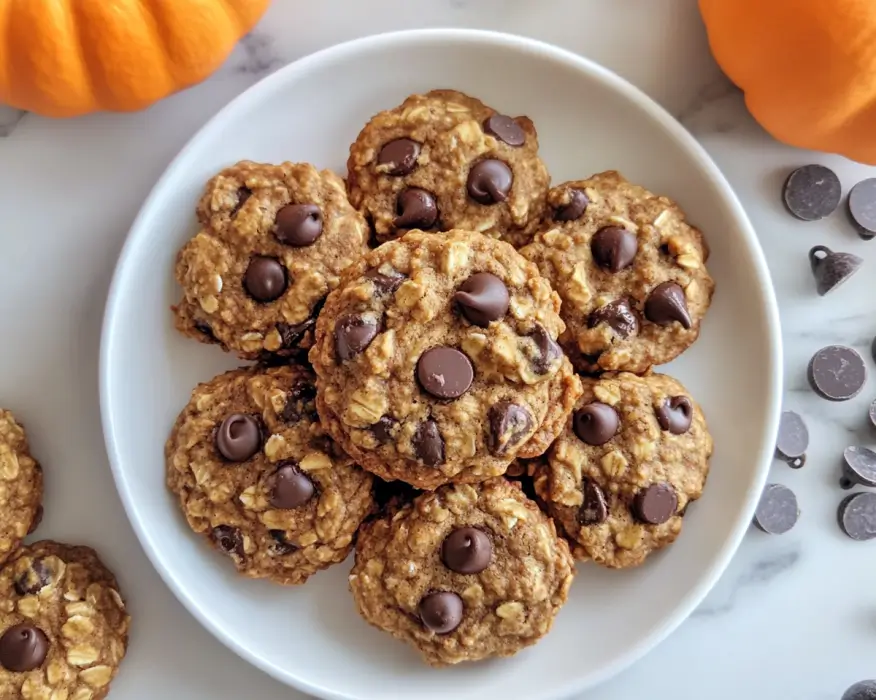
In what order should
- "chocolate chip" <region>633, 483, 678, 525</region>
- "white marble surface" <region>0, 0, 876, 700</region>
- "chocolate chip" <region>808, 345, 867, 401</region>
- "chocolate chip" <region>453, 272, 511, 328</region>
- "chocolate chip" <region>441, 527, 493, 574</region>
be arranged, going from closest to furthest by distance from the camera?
"chocolate chip" <region>453, 272, 511, 328</region> < "chocolate chip" <region>441, 527, 493, 574</region> < "chocolate chip" <region>633, 483, 678, 525</region> < "white marble surface" <region>0, 0, 876, 700</region> < "chocolate chip" <region>808, 345, 867, 401</region>

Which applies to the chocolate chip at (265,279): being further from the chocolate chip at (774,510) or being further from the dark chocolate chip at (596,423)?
the chocolate chip at (774,510)

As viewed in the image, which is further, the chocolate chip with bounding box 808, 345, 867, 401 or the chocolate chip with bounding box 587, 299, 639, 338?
the chocolate chip with bounding box 808, 345, 867, 401

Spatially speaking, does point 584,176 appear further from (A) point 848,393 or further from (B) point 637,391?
(A) point 848,393

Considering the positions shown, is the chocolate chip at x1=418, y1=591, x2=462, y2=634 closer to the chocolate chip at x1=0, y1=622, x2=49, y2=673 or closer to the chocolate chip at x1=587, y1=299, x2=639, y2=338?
the chocolate chip at x1=587, y1=299, x2=639, y2=338

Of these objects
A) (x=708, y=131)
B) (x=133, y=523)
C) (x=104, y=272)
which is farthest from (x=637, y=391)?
(x=104, y=272)

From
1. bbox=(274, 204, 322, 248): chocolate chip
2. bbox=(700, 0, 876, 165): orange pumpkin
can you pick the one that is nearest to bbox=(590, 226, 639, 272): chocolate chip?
bbox=(700, 0, 876, 165): orange pumpkin

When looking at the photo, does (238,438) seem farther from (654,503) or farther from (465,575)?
(654,503)
